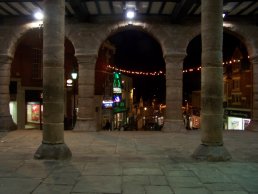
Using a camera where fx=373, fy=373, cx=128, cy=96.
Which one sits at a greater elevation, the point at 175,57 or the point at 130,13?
the point at 130,13

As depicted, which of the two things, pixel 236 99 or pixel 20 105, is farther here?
pixel 236 99

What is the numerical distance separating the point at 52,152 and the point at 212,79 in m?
4.53

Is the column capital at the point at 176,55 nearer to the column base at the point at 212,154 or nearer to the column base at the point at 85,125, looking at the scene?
the column base at the point at 85,125

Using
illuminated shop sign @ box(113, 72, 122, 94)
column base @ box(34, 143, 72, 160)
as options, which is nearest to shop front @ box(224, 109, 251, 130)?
illuminated shop sign @ box(113, 72, 122, 94)

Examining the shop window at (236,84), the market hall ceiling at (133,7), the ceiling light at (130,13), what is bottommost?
the shop window at (236,84)

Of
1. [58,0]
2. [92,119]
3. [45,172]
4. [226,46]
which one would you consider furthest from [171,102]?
[226,46]

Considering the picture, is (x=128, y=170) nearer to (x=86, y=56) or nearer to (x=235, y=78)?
(x=86, y=56)

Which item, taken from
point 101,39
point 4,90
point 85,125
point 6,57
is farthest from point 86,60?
point 4,90

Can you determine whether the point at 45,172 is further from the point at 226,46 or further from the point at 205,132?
the point at 226,46

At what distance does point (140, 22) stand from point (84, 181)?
428 inches

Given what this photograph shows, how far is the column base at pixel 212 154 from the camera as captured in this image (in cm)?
947

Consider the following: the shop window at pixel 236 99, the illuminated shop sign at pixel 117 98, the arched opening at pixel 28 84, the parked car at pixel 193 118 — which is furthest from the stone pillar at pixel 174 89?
the parked car at pixel 193 118

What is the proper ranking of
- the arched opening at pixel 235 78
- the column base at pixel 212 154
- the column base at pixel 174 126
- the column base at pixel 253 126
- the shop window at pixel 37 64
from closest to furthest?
the column base at pixel 212 154
the column base at pixel 174 126
the column base at pixel 253 126
the shop window at pixel 37 64
the arched opening at pixel 235 78

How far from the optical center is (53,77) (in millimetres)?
9680
